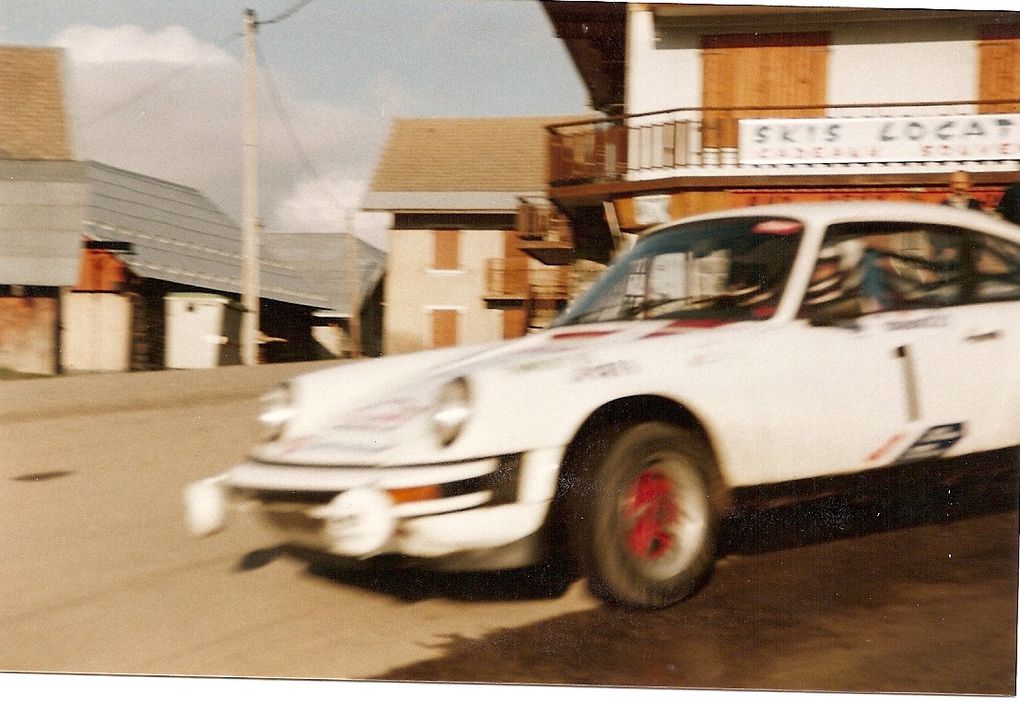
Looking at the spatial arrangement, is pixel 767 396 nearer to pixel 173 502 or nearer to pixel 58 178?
pixel 173 502

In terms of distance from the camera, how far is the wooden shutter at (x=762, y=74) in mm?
10891

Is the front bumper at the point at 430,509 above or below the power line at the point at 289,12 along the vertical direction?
below

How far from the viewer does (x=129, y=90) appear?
5.21 metres

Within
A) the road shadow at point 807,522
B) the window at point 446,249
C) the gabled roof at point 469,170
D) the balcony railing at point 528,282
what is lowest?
the road shadow at point 807,522

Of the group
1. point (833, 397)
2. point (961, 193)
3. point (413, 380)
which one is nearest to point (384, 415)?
point (413, 380)

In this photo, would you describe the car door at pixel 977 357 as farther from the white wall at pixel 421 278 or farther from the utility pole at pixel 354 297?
the utility pole at pixel 354 297

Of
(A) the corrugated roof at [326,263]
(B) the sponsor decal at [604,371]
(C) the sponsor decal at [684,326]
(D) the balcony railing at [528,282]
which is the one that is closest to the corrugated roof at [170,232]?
(D) the balcony railing at [528,282]

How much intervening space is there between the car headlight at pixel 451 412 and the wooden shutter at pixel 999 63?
3.55m

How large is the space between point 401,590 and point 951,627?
1.88m

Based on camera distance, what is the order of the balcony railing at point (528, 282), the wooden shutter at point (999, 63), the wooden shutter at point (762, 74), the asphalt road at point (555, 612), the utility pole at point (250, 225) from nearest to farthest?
the asphalt road at point (555, 612), the wooden shutter at point (999, 63), the balcony railing at point (528, 282), the utility pole at point (250, 225), the wooden shutter at point (762, 74)

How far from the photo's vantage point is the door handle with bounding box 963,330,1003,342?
378 cm

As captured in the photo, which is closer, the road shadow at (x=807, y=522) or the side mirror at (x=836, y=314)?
the road shadow at (x=807, y=522)

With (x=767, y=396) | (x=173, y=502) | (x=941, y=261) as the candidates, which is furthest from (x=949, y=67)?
(x=173, y=502)

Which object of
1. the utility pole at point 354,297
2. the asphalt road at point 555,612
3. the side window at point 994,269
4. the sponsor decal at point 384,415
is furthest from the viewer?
the utility pole at point 354,297
